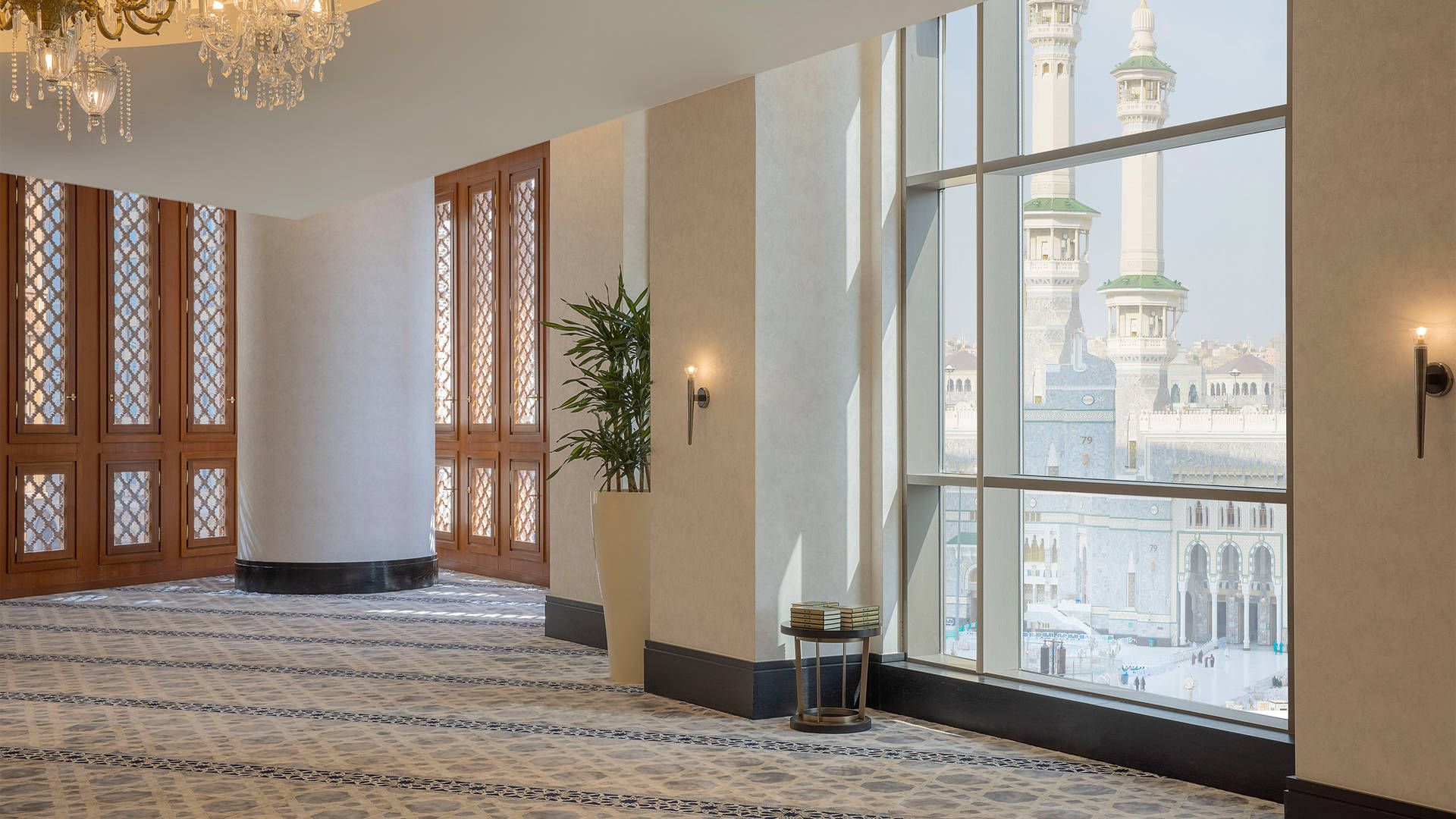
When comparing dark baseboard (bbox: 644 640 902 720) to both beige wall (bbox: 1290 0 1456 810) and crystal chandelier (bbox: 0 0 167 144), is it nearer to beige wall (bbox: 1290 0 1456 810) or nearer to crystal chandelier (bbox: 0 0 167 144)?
beige wall (bbox: 1290 0 1456 810)

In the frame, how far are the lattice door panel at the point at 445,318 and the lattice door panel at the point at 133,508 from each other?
2532 mm

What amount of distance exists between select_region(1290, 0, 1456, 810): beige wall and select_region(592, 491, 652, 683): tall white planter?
3.38 meters

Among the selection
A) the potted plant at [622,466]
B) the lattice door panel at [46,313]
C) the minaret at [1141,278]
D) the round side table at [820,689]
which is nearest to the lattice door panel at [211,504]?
the lattice door panel at [46,313]

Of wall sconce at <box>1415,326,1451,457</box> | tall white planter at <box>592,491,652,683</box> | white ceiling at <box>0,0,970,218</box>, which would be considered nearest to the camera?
wall sconce at <box>1415,326,1451,457</box>

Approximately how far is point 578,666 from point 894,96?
353 cm

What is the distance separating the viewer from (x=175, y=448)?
1086 centimetres

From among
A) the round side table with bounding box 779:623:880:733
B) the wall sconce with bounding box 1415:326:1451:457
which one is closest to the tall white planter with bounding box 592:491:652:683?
the round side table with bounding box 779:623:880:733

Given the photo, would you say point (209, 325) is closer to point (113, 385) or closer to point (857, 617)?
point (113, 385)

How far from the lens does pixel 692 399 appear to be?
5.89 metres

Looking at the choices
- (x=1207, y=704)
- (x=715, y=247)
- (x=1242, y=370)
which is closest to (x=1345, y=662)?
(x=1207, y=704)

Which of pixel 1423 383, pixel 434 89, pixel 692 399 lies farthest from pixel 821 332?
pixel 1423 383

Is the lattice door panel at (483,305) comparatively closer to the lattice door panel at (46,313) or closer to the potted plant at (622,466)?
the lattice door panel at (46,313)

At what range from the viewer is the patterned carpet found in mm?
4246

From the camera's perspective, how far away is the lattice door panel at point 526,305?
1039 cm
